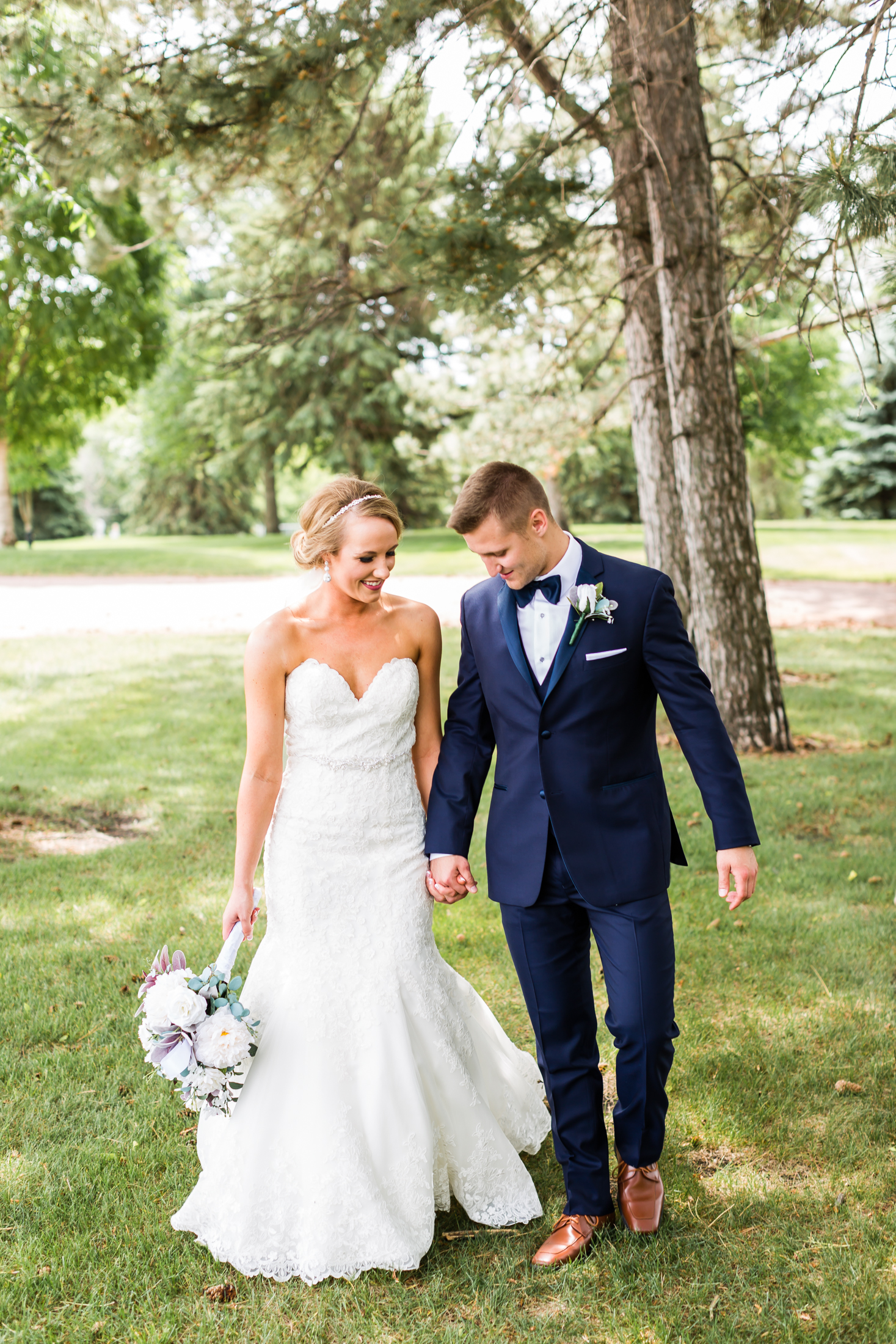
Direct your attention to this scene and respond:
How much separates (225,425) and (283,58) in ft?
63.9

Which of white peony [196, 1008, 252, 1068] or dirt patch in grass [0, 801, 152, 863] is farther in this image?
dirt patch in grass [0, 801, 152, 863]

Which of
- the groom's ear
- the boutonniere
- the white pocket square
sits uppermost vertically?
the groom's ear

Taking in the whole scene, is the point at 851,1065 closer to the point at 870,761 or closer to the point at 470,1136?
the point at 470,1136

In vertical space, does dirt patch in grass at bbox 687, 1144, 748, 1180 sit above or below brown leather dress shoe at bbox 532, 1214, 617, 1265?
below

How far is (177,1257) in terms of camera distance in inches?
115

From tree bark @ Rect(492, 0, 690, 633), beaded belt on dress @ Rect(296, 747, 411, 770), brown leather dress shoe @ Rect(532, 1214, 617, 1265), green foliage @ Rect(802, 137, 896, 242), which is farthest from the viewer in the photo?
tree bark @ Rect(492, 0, 690, 633)

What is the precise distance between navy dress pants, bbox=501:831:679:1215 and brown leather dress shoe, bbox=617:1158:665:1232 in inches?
1.5

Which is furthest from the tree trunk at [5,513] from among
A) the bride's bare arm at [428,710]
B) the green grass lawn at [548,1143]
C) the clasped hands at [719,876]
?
the clasped hands at [719,876]

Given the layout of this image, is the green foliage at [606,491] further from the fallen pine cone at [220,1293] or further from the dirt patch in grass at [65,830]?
the fallen pine cone at [220,1293]

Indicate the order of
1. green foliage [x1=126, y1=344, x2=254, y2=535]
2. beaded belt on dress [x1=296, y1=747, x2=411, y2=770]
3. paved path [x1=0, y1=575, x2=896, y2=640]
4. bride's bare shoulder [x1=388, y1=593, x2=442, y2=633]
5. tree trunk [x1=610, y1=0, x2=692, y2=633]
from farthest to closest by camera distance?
green foliage [x1=126, y1=344, x2=254, y2=535] < paved path [x1=0, y1=575, x2=896, y2=640] < tree trunk [x1=610, y1=0, x2=692, y2=633] < bride's bare shoulder [x1=388, y1=593, x2=442, y2=633] < beaded belt on dress [x1=296, y1=747, x2=411, y2=770]

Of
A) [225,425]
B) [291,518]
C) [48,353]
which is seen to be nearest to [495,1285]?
[48,353]

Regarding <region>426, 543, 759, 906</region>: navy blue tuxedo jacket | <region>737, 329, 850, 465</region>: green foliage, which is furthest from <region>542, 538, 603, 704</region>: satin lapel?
<region>737, 329, 850, 465</region>: green foliage

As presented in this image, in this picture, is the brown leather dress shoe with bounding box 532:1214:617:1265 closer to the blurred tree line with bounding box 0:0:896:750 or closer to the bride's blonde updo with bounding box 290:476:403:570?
the bride's blonde updo with bounding box 290:476:403:570

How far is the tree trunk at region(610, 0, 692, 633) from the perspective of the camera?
8.26 metres
